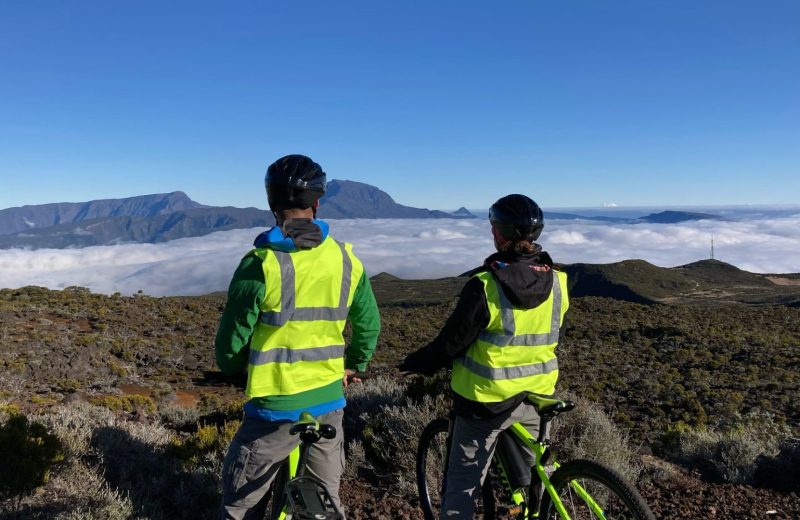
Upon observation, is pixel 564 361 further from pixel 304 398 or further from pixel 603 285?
pixel 603 285

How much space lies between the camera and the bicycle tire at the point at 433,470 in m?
3.20

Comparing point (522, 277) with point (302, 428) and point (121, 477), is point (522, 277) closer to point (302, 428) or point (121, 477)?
point (302, 428)

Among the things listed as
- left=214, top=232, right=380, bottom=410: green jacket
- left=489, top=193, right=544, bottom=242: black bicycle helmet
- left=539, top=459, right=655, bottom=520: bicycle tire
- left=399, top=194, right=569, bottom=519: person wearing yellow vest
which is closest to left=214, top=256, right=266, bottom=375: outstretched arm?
left=214, top=232, right=380, bottom=410: green jacket

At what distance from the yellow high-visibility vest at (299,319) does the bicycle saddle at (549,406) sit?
3.38 feet

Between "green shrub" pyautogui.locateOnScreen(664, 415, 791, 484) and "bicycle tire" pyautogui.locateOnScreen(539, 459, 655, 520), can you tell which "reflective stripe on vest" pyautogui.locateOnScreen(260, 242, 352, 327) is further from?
"green shrub" pyautogui.locateOnScreen(664, 415, 791, 484)

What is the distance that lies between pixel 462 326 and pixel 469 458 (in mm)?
777

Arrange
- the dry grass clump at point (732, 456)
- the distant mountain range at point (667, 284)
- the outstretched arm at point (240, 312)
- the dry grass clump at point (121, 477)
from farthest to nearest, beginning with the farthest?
1. the distant mountain range at point (667, 284)
2. the dry grass clump at point (732, 456)
3. the dry grass clump at point (121, 477)
4. the outstretched arm at point (240, 312)

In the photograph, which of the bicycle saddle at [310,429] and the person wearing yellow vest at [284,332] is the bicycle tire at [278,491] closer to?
the person wearing yellow vest at [284,332]

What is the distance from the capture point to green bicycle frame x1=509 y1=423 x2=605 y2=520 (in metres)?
2.27

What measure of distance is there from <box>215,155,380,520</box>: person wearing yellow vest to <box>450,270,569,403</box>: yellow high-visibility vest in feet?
2.21

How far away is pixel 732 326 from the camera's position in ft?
84.6

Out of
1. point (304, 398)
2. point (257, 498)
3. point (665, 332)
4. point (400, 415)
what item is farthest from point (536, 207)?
point (665, 332)

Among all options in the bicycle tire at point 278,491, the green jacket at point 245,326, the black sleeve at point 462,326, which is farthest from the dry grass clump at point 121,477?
the black sleeve at point 462,326

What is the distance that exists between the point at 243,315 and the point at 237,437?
2.06 ft
